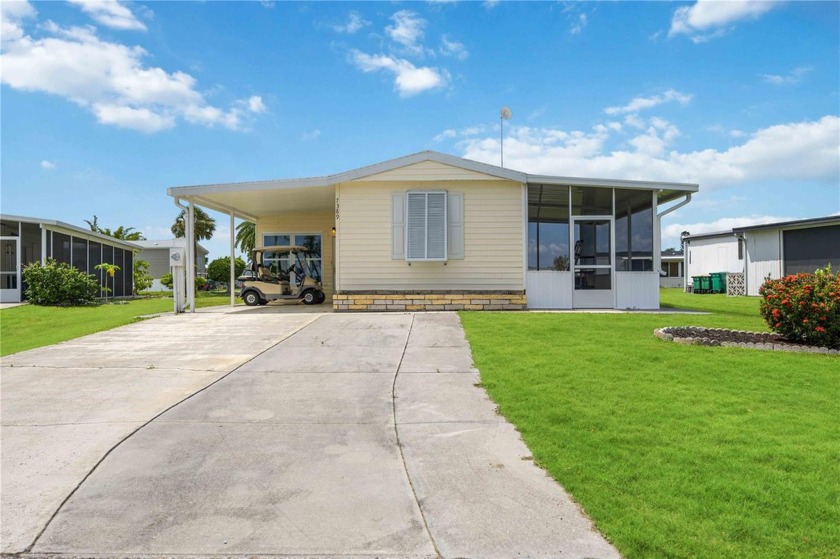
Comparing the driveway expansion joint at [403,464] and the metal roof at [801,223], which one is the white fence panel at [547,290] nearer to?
the driveway expansion joint at [403,464]

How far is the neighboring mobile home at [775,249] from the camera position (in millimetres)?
19484

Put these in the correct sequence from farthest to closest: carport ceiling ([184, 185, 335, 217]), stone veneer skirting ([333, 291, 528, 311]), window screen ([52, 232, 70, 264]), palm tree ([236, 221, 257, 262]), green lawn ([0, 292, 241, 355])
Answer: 1. palm tree ([236, 221, 257, 262])
2. window screen ([52, 232, 70, 264])
3. carport ceiling ([184, 185, 335, 217])
4. stone veneer skirting ([333, 291, 528, 311])
5. green lawn ([0, 292, 241, 355])

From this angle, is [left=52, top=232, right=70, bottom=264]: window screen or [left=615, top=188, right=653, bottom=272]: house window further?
[left=52, top=232, right=70, bottom=264]: window screen

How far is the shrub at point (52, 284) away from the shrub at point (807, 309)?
67.5 ft

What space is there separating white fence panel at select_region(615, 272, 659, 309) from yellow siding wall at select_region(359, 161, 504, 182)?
4.22 metres

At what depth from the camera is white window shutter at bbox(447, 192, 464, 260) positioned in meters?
12.6

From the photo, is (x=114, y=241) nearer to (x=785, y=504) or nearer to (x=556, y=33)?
(x=556, y=33)

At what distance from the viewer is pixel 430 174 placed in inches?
488

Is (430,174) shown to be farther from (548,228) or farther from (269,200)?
(269,200)

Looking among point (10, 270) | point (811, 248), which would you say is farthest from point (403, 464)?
point (811, 248)

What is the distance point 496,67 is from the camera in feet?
45.0

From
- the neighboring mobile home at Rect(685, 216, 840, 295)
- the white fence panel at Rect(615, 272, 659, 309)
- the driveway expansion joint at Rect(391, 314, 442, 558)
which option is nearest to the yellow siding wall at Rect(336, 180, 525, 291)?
the white fence panel at Rect(615, 272, 659, 309)

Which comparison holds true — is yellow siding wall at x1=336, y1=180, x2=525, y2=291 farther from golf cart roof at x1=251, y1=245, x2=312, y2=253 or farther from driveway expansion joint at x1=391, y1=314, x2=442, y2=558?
driveway expansion joint at x1=391, y1=314, x2=442, y2=558

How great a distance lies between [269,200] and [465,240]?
578 centimetres
